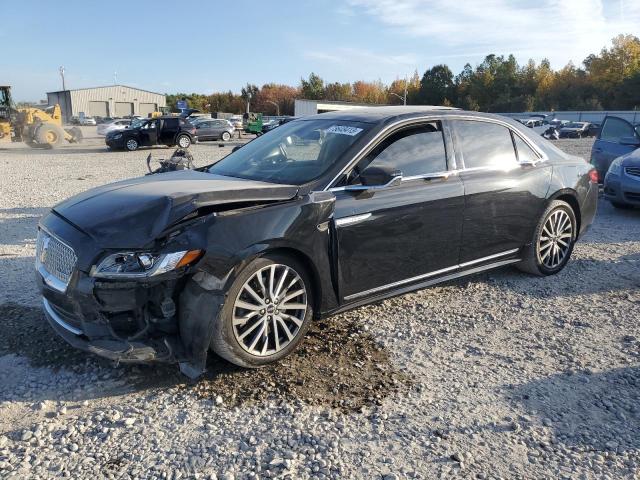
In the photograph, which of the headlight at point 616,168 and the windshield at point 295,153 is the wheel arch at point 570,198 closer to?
the windshield at point 295,153

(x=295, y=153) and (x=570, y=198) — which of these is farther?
(x=570, y=198)

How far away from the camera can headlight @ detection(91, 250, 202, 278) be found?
2.96 metres

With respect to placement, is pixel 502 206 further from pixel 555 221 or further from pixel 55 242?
pixel 55 242

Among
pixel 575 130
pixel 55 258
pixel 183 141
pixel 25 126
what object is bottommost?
pixel 55 258

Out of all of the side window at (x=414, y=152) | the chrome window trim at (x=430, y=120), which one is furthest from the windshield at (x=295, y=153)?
the side window at (x=414, y=152)

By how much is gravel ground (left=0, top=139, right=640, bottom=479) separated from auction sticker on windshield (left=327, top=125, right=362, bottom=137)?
4.91ft

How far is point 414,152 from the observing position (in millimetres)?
4203

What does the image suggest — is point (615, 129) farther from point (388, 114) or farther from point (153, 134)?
point (153, 134)

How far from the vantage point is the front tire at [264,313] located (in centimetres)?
318

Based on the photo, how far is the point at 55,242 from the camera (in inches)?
129

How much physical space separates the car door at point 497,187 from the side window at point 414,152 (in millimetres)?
216

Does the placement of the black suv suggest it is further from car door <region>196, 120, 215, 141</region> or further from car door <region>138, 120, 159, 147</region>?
car door <region>196, 120, 215, 141</region>

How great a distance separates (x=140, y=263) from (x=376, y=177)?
5.56 feet

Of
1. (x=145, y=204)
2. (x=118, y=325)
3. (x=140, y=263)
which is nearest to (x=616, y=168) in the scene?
(x=145, y=204)
